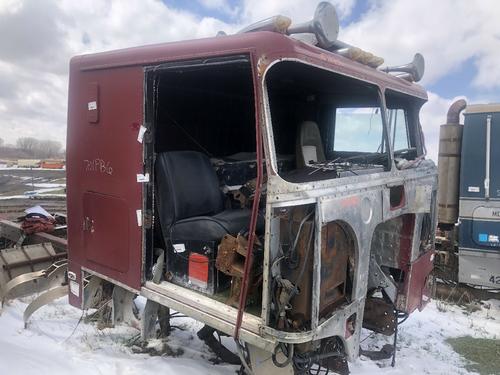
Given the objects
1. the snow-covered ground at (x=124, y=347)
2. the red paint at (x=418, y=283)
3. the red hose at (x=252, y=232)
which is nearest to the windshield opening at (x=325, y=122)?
the red hose at (x=252, y=232)

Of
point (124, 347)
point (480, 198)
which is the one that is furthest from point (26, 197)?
point (480, 198)

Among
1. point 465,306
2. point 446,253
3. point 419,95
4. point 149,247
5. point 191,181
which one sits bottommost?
point 465,306

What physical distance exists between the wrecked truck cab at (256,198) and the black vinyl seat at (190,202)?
0.01m

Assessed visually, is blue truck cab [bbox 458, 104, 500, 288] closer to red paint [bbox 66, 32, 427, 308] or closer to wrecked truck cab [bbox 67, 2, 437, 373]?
wrecked truck cab [bbox 67, 2, 437, 373]

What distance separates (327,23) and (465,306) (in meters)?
5.13

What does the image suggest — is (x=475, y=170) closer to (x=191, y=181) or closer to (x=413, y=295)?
(x=413, y=295)

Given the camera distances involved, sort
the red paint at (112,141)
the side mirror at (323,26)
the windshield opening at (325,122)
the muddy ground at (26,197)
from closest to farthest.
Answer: the side mirror at (323,26) → the red paint at (112,141) → the windshield opening at (325,122) → the muddy ground at (26,197)

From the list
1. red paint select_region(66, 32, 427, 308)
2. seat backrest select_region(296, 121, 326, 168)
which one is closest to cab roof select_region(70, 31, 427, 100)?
red paint select_region(66, 32, 427, 308)

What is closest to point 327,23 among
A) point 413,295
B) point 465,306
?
point 413,295

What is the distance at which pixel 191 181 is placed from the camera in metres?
3.63

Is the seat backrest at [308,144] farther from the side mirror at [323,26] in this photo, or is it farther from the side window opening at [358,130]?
the side mirror at [323,26]

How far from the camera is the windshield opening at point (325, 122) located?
3.72 metres

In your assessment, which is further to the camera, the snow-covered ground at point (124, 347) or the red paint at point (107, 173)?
the snow-covered ground at point (124, 347)

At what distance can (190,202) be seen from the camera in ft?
11.7
